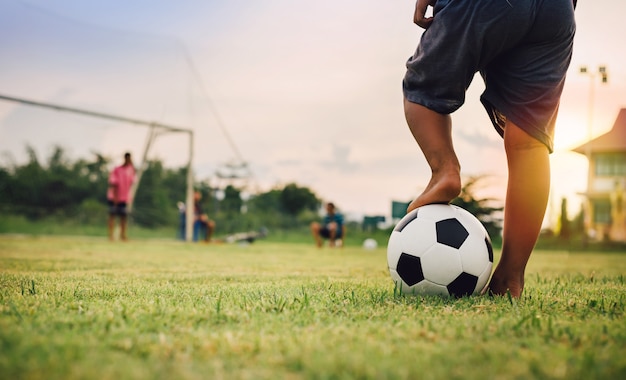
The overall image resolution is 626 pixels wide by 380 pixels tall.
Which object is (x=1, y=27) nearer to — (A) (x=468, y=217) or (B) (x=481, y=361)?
(A) (x=468, y=217)

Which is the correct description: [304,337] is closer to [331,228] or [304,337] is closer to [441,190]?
[441,190]

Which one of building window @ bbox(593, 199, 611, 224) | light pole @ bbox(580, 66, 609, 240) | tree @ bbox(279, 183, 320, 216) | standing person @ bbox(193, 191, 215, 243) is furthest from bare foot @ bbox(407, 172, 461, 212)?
building window @ bbox(593, 199, 611, 224)

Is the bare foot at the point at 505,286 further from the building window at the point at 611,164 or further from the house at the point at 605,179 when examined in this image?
the building window at the point at 611,164

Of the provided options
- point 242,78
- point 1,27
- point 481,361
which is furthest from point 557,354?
point 1,27

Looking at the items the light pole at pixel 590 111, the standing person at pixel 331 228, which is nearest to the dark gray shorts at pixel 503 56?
the standing person at pixel 331 228

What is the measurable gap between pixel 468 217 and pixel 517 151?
0.37 meters

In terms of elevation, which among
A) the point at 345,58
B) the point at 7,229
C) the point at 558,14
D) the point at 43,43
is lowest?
the point at 7,229

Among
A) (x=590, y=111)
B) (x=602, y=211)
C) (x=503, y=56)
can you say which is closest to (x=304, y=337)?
(x=503, y=56)

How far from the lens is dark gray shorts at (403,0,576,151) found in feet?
6.88

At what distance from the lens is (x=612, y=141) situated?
23.2 m

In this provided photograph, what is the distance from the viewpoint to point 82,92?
14.8 meters

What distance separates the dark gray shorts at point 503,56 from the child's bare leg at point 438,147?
5cm

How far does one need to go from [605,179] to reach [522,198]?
969 inches

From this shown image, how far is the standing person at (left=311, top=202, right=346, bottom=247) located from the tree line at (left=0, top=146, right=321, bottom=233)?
5.09 meters
